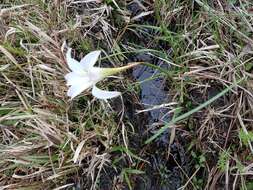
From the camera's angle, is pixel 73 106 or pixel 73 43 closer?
pixel 73 106

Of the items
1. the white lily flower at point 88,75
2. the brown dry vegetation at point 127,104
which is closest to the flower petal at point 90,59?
the white lily flower at point 88,75

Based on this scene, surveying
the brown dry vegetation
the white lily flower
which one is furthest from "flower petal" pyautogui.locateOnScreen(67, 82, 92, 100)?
the brown dry vegetation

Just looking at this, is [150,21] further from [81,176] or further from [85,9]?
[81,176]

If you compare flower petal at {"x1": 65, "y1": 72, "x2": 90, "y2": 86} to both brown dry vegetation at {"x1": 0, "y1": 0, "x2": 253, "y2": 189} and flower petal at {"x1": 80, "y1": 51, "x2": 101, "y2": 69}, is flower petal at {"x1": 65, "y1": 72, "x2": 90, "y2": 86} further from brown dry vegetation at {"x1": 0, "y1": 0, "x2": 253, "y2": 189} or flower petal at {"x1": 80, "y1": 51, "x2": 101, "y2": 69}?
brown dry vegetation at {"x1": 0, "y1": 0, "x2": 253, "y2": 189}

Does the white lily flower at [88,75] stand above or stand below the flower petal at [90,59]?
below

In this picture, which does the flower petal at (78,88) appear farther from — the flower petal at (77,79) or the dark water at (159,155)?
the dark water at (159,155)

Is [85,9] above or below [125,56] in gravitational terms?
above

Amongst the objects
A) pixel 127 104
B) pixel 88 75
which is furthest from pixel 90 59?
pixel 127 104

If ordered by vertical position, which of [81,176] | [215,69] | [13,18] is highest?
[13,18]

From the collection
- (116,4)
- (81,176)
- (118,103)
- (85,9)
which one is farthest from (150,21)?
(81,176)
